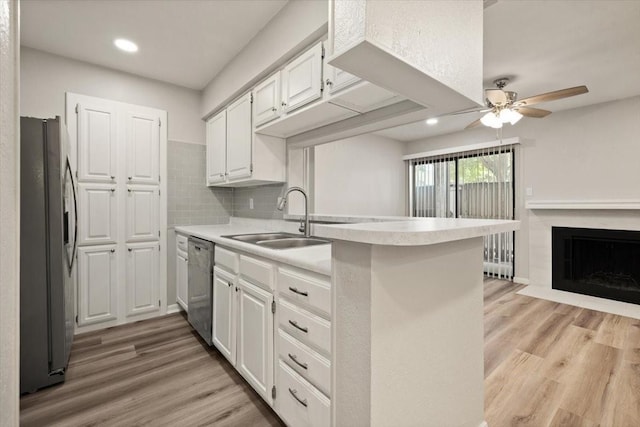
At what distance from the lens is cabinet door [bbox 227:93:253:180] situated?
2.60m

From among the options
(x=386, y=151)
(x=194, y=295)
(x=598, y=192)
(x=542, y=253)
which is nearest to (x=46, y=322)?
(x=194, y=295)

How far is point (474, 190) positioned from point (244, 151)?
3.93 m

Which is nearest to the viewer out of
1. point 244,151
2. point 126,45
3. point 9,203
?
point 9,203

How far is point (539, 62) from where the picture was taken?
263cm

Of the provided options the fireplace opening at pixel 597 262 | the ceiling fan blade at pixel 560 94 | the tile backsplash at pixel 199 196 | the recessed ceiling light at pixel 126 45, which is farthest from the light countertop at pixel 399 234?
the fireplace opening at pixel 597 262

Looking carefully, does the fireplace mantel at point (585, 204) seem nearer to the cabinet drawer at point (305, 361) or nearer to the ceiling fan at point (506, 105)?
Result: the ceiling fan at point (506, 105)

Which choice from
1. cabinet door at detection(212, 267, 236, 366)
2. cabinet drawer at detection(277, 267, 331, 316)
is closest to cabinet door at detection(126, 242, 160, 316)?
cabinet door at detection(212, 267, 236, 366)

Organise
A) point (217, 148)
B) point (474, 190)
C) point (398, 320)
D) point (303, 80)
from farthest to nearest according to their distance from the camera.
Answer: point (474, 190), point (217, 148), point (303, 80), point (398, 320)

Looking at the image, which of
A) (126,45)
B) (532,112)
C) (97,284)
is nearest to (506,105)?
(532,112)

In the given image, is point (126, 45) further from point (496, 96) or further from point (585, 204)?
point (585, 204)

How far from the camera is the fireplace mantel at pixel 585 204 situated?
3.33 meters

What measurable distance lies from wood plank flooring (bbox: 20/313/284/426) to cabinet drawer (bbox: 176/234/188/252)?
0.85 m

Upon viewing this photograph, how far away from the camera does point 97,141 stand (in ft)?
8.98

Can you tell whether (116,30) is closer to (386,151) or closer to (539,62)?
(539,62)
